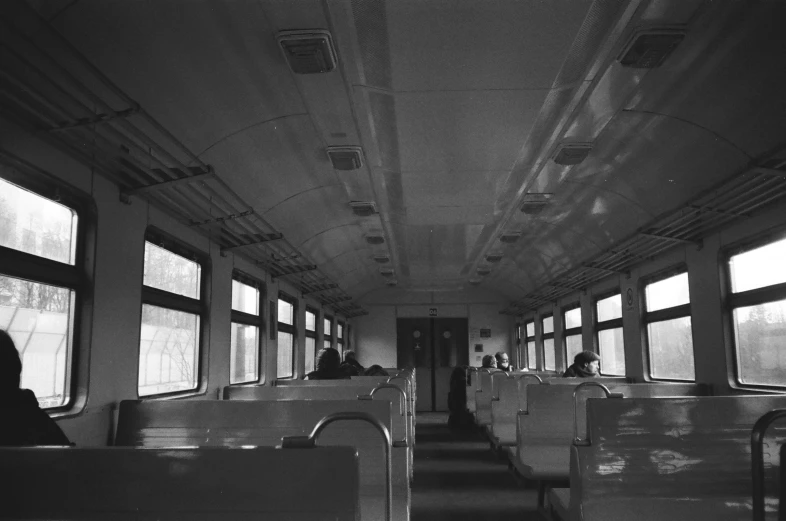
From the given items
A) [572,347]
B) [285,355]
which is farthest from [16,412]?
[572,347]

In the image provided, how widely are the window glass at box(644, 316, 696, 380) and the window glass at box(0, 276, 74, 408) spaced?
6.10 metres

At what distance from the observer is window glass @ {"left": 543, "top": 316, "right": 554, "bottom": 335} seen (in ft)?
46.3

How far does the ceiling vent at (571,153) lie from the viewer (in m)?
5.45

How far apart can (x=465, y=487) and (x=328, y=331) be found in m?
8.23

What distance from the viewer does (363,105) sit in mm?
4559

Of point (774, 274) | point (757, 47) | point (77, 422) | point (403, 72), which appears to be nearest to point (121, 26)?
point (403, 72)

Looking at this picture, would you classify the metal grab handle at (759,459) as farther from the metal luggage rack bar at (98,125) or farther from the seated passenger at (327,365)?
the seated passenger at (327,365)

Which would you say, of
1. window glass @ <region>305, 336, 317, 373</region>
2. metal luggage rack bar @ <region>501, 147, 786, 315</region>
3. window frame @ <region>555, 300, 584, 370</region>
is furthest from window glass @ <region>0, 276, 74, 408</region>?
window frame @ <region>555, 300, 584, 370</region>

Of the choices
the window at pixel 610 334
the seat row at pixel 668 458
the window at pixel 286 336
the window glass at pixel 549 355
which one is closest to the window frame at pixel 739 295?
the seat row at pixel 668 458

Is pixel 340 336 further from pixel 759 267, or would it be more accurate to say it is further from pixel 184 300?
pixel 759 267

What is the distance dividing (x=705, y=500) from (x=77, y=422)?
141 inches

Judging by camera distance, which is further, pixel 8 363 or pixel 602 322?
pixel 602 322

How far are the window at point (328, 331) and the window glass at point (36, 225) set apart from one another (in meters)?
10.0

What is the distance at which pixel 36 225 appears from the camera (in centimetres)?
365
